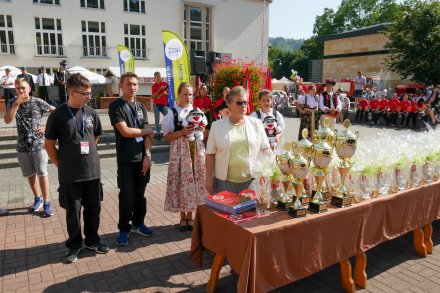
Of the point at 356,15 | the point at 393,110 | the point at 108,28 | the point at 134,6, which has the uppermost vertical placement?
the point at 356,15

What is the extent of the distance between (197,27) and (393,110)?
23615mm

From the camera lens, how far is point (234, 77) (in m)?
9.06

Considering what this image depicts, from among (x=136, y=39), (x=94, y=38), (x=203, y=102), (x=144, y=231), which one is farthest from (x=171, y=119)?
(x=136, y=39)

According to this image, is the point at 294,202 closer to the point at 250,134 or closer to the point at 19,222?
the point at 250,134

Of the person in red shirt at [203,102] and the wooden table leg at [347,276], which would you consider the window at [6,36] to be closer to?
the person in red shirt at [203,102]

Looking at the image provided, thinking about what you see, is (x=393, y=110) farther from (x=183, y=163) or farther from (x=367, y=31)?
(x=367, y=31)

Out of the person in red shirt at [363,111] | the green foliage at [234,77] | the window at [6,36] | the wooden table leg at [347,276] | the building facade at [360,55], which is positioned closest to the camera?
the wooden table leg at [347,276]

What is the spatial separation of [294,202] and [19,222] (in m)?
4.10

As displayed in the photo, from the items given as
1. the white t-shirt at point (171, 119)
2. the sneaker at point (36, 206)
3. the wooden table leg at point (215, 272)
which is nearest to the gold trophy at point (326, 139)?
the wooden table leg at point (215, 272)

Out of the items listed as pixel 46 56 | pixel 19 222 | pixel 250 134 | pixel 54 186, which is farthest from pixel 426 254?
pixel 46 56

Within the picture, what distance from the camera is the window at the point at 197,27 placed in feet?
109

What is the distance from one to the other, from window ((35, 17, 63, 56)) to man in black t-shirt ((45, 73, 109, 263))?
28.1 m

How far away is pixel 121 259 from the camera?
389 cm

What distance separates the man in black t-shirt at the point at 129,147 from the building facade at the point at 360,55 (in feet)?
91.4
